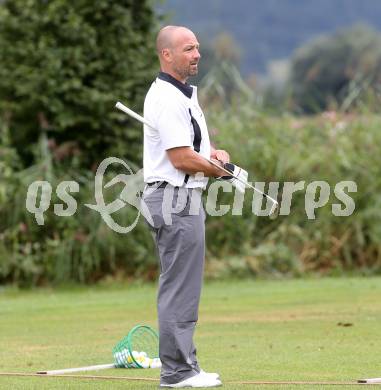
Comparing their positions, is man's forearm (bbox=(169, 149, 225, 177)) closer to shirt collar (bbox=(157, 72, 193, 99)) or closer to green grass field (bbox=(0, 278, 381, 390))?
shirt collar (bbox=(157, 72, 193, 99))

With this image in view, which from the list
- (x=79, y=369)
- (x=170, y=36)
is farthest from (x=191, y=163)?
(x=79, y=369)

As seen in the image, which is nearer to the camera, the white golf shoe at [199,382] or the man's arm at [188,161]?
the man's arm at [188,161]

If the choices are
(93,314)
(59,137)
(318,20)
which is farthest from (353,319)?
(318,20)

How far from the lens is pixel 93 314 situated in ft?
46.4

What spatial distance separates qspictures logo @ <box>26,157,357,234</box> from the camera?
58.8 ft

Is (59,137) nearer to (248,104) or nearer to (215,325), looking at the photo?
(248,104)

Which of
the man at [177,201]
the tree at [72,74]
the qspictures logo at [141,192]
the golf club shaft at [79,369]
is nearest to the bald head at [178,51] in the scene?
the man at [177,201]

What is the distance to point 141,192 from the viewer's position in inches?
684

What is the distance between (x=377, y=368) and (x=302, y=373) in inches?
22.5

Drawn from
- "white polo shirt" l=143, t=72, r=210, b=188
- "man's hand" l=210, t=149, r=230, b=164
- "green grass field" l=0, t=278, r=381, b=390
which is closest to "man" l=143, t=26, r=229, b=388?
"white polo shirt" l=143, t=72, r=210, b=188

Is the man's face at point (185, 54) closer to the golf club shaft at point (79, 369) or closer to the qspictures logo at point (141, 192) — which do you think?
the golf club shaft at point (79, 369)

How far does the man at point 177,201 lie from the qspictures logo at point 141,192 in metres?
8.45

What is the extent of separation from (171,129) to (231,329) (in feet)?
15.6

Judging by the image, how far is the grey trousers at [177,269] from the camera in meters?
7.93
